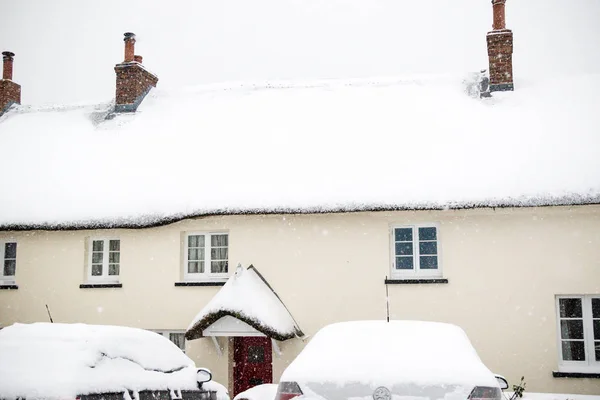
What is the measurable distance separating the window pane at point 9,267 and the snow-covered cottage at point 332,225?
0.02 m

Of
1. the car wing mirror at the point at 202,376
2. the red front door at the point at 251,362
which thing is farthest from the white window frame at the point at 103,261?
the car wing mirror at the point at 202,376

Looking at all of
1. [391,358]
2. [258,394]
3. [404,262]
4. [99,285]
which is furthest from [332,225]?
[391,358]

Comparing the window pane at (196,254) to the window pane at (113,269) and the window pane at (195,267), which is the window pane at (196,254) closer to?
→ the window pane at (195,267)

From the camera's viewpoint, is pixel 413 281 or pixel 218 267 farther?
pixel 218 267

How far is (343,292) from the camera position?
43.3ft

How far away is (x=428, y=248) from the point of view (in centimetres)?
1328

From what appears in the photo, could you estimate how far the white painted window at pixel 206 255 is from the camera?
14.1 m

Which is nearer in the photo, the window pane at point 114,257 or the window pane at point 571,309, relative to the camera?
the window pane at point 571,309

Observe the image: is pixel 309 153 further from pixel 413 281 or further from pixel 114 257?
pixel 114 257

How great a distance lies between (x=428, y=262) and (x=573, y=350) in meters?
3.13

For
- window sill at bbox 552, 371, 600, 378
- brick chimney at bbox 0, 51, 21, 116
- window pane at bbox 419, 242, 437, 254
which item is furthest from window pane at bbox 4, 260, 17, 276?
window sill at bbox 552, 371, 600, 378

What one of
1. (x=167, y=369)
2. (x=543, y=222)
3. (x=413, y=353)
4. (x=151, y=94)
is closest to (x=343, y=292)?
(x=543, y=222)

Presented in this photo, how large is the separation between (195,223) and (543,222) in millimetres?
6990

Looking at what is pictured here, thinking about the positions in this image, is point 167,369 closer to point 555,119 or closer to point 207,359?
point 207,359
